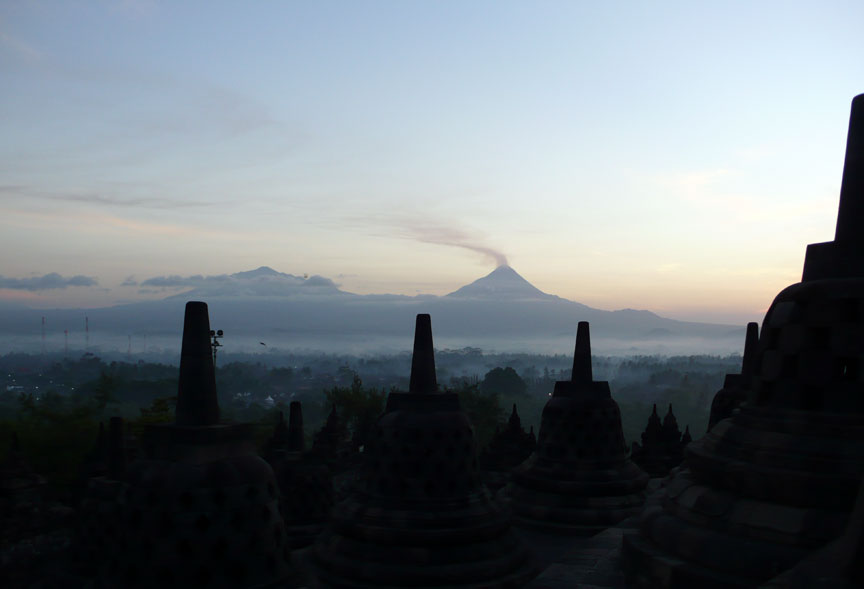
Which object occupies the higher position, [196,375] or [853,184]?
[853,184]

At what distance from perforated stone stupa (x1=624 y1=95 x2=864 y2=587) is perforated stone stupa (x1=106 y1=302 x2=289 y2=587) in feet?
16.8

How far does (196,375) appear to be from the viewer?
411 inches

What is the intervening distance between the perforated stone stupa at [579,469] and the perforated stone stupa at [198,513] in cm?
1112

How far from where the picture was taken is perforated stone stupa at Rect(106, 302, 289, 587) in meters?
9.31

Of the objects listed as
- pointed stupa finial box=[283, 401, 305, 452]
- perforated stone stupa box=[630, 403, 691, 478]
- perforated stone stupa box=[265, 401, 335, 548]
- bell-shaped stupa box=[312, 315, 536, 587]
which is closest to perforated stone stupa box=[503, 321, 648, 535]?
bell-shaped stupa box=[312, 315, 536, 587]

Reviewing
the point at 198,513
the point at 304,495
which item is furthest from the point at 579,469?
the point at 198,513

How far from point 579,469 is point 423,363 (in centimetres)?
798

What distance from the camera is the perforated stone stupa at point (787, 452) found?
718 cm

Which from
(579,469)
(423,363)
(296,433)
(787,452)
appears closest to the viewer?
(787,452)

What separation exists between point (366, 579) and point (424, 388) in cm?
391

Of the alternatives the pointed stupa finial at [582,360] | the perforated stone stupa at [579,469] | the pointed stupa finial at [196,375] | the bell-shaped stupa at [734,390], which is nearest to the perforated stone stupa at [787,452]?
the pointed stupa finial at [196,375]

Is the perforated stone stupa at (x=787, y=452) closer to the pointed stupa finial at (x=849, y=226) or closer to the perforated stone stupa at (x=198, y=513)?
Result: the pointed stupa finial at (x=849, y=226)

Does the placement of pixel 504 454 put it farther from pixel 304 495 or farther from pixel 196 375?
pixel 196 375

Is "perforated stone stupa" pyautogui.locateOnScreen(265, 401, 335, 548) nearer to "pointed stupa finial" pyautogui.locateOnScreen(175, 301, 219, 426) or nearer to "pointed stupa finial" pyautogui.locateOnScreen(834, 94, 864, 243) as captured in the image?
"pointed stupa finial" pyautogui.locateOnScreen(175, 301, 219, 426)
